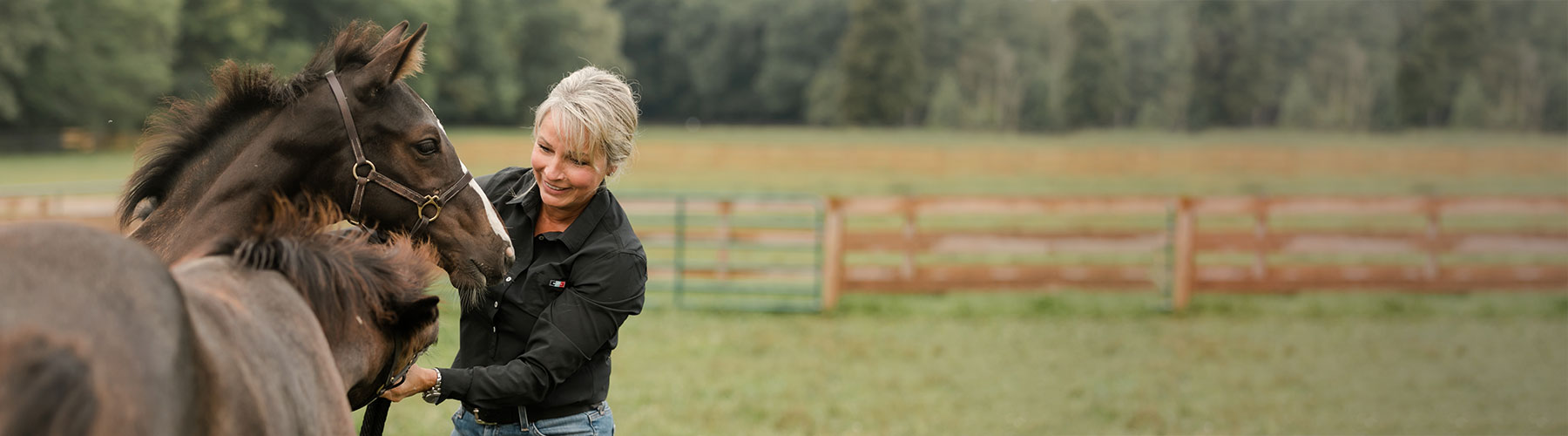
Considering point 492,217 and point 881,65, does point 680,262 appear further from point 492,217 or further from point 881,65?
point 881,65

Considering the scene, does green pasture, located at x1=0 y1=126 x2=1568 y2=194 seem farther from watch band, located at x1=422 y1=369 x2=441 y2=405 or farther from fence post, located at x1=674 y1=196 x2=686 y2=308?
watch band, located at x1=422 y1=369 x2=441 y2=405

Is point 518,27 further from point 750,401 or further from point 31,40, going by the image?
point 750,401

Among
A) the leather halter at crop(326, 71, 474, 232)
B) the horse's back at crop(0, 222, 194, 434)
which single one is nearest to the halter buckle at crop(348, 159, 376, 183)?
the leather halter at crop(326, 71, 474, 232)

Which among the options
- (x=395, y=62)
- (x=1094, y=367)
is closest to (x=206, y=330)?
(x=395, y=62)

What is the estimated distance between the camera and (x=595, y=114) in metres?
2.39

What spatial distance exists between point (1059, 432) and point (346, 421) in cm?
535

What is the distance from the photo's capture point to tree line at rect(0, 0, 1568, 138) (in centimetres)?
3578

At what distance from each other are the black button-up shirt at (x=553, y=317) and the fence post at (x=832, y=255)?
8.34 metres

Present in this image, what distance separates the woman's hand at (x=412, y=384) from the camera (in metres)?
2.16

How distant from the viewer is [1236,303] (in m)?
11.3

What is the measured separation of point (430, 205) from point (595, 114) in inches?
26.9

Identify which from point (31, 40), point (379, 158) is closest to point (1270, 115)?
point (31, 40)

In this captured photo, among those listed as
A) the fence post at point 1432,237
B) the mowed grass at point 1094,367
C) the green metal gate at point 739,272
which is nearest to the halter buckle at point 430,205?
the mowed grass at point 1094,367

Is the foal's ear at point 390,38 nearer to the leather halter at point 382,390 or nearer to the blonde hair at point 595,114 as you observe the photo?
the blonde hair at point 595,114
